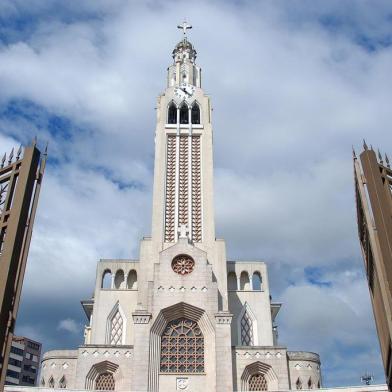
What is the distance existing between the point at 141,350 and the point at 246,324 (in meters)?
8.45

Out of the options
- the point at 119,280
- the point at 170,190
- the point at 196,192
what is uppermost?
the point at 170,190

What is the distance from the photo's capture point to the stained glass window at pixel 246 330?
109 feet

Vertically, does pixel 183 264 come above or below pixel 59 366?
above

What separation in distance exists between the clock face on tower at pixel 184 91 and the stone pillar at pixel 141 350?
1964 cm

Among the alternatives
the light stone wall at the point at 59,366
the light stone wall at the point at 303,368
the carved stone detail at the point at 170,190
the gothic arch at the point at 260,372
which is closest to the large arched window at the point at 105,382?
the light stone wall at the point at 59,366

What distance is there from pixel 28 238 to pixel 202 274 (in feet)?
74.0

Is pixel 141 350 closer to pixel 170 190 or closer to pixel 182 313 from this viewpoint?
pixel 182 313

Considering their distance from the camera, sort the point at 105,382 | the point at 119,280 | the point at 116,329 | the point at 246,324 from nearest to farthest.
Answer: the point at 105,382 → the point at 116,329 → the point at 246,324 → the point at 119,280

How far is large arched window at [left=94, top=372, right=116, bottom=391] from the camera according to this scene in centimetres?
2897

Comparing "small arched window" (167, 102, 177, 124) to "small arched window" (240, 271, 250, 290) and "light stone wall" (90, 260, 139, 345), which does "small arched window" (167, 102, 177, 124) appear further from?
→ "small arched window" (240, 271, 250, 290)

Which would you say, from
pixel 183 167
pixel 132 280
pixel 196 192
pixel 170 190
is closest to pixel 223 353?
pixel 132 280

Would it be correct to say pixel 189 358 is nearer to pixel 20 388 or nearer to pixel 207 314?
pixel 207 314

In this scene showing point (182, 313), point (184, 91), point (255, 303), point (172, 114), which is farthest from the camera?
point (184, 91)

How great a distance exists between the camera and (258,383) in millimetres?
29562
